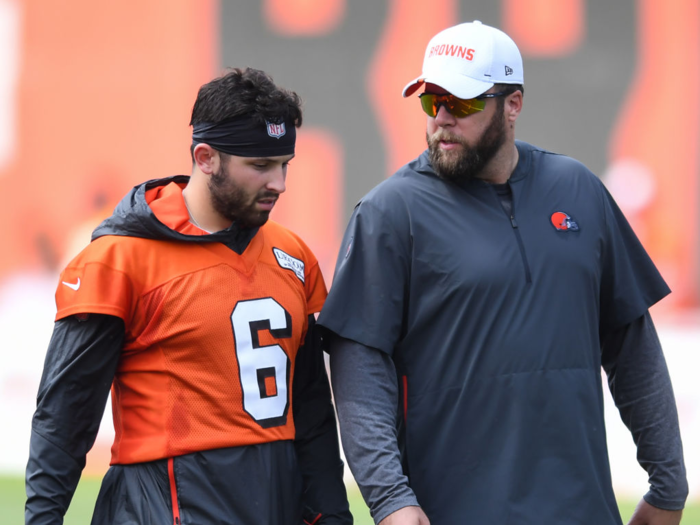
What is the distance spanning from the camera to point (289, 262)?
8.70ft

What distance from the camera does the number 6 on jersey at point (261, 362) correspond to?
8.01 ft

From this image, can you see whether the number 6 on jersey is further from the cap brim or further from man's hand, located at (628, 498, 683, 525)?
man's hand, located at (628, 498, 683, 525)

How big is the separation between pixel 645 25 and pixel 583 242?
457 cm

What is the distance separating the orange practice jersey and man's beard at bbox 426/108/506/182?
0.56 meters

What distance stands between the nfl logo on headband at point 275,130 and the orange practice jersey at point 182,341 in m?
0.29

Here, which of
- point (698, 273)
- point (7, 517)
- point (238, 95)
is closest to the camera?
point (238, 95)

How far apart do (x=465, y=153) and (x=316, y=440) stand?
2.75ft

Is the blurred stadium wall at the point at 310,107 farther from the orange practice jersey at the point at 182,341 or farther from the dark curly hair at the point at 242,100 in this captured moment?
the orange practice jersey at the point at 182,341

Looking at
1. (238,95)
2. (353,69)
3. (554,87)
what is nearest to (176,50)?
(353,69)

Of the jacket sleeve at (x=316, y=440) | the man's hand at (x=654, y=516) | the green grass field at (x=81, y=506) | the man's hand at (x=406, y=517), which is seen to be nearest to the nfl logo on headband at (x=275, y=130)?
the jacket sleeve at (x=316, y=440)

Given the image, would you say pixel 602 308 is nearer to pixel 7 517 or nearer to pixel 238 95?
pixel 238 95

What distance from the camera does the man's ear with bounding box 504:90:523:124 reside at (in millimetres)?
2613

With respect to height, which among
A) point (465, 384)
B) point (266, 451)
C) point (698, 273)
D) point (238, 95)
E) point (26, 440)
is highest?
point (238, 95)

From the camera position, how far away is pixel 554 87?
6.63m
